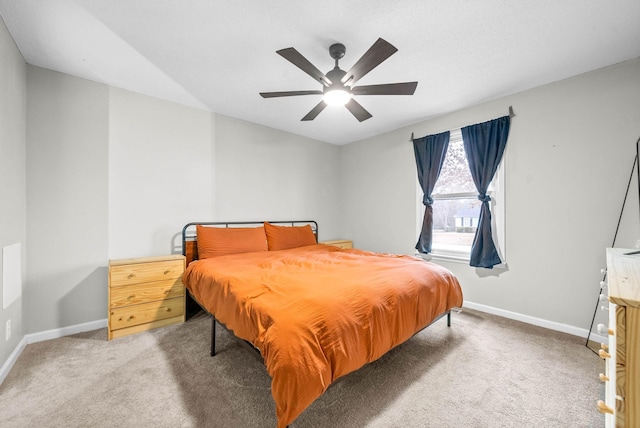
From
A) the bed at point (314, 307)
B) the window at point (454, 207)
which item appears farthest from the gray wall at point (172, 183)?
the bed at point (314, 307)

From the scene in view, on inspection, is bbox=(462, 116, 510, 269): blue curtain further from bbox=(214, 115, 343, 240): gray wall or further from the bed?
bbox=(214, 115, 343, 240): gray wall

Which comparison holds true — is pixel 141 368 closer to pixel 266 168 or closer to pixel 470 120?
pixel 266 168

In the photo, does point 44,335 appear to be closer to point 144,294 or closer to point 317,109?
point 144,294

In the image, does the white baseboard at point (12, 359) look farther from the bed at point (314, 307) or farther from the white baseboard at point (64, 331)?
the bed at point (314, 307)

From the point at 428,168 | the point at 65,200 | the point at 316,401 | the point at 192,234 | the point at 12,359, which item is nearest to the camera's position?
the point at 316,401

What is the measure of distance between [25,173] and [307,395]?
3120mm

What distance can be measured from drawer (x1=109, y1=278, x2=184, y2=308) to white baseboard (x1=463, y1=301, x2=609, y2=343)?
11.3 ft

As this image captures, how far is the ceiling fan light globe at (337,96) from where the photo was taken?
6.91ft

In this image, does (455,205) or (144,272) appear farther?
(455,205)

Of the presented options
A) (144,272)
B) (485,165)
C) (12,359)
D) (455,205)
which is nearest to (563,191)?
(485,165)

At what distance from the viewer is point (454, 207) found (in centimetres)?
356

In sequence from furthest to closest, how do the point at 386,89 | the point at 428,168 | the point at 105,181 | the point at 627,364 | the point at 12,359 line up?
the point at 428,168 < the point at 105,181 < the point at 386,89 < the point at 12,359 < the point at 627,364

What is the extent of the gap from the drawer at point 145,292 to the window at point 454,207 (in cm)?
323

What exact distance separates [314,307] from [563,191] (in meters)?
Result: 2.86
